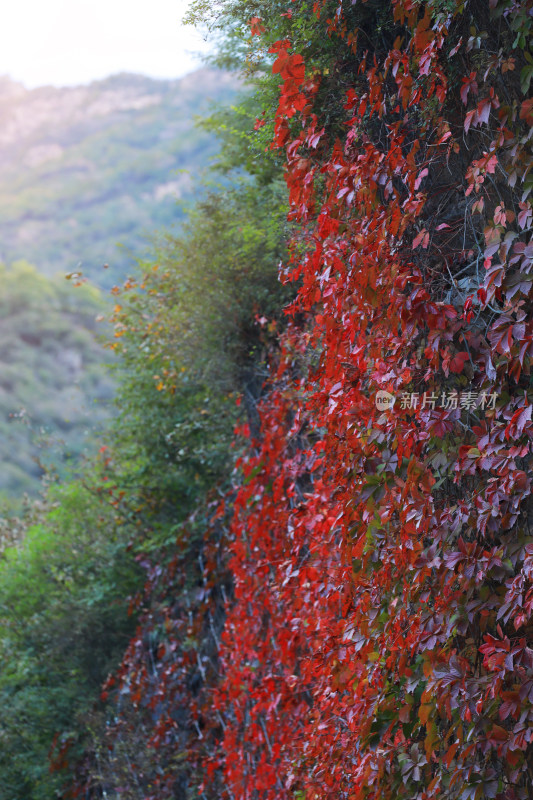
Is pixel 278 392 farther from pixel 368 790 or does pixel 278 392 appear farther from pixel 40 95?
pixel 40 95

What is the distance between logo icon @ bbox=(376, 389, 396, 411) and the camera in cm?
223

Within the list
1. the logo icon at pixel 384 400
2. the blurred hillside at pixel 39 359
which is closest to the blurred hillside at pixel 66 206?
the blurred hillside at pixel 39 359

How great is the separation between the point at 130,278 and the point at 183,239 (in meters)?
0.88

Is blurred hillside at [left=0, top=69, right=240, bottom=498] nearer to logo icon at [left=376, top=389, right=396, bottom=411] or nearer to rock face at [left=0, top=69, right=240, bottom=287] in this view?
rock face at [left=0, top=69, right=240, bottom=287]

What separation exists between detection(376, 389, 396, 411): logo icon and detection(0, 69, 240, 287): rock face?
20722 mm

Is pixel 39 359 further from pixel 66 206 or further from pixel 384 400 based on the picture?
pixel 384 400

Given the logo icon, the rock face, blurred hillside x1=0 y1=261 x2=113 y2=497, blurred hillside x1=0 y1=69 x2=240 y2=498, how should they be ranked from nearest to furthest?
the logo icon
blurred hillside x1=0 y1=261 x2=113 y2=497
blurred hillside x1=0 y1=69 x2=240 y2=498
the rock face

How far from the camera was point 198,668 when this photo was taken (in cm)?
545

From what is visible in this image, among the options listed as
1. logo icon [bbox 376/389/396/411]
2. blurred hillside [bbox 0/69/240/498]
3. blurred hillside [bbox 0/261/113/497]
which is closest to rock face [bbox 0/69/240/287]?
blurred hillside [bbox 0/69/240/498]

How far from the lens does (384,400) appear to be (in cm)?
226

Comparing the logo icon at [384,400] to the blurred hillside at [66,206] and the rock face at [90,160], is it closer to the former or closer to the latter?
the blurred hillside at [66,206]

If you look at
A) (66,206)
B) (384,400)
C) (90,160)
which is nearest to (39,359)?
(66,206)

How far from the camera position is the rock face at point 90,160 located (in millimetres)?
24812

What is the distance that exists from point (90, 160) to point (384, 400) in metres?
29.1
